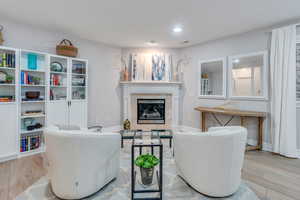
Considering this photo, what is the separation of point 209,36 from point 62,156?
3839 millimetres

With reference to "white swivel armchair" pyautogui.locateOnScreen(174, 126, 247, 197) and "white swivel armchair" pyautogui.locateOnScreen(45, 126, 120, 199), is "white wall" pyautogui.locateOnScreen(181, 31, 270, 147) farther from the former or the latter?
"white swivel armchair" pyautogui.locateOnScreen(45, 126, 120, 199)

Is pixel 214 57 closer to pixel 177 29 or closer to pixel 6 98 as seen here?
pixel 177 29

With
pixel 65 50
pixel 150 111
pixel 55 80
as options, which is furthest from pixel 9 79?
pixel 150 111

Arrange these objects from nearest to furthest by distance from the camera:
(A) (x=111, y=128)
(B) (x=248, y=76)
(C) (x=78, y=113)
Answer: (B) (x=248, y=76), (C) (x=78, y=113), (A) (x=111, y=128)

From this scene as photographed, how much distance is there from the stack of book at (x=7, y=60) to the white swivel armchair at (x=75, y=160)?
1.90 m

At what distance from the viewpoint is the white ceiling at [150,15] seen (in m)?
2.50

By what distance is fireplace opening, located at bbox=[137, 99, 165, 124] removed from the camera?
5.02m

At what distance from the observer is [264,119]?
348cm

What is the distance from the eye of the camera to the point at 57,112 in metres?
3.47

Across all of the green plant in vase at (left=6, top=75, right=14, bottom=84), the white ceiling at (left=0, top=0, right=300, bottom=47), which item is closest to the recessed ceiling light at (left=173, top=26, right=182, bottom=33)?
the white ceiling at (left=0, top=0, right=300, bottom=47)

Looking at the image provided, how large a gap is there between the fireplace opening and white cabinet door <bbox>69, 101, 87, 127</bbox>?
1608 mm

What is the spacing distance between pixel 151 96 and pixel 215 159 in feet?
10.9

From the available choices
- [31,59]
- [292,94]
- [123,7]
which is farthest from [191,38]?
[31,59]

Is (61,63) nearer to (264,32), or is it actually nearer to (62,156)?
(62,156)
